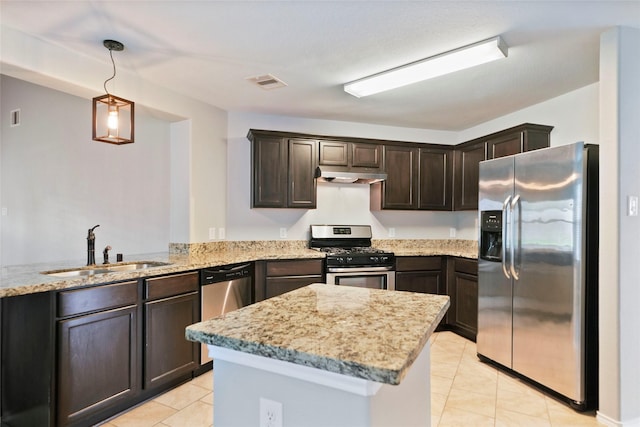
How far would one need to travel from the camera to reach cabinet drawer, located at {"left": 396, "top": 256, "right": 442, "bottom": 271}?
3.90 meters

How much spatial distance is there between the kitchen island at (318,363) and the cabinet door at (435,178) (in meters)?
3.16

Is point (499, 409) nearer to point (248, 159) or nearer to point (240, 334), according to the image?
point (240, 334)

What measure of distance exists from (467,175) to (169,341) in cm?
350

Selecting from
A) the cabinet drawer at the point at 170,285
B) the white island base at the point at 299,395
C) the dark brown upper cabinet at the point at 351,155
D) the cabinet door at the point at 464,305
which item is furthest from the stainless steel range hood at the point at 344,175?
the white island base at the point at 299,395

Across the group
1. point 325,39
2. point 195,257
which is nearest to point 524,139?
point 325,39

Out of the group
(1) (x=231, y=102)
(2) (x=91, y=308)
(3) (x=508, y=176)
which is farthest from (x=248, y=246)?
(3) (x=508, y=176)

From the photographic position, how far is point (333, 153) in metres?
4.00

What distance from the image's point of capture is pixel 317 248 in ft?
13.4

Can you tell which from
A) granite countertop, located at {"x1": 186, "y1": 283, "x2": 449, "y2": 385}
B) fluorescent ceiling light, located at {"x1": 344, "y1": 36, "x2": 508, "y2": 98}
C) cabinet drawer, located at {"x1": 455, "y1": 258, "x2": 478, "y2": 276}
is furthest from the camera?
cabinet drawer, located at {"x1": 455, "y1": 258, "x2": 478, "y2": 276}

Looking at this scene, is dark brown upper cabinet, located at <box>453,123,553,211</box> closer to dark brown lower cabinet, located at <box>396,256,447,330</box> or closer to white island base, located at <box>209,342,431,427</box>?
dark brown lower cabinet, located at <box>396,256,447,330</box>

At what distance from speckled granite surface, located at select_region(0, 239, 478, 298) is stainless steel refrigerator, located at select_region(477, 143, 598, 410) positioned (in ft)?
2.53

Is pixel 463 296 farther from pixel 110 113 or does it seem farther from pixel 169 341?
pixel 110 113

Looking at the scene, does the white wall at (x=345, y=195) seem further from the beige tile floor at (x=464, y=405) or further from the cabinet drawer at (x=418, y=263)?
the beige tile floor at (x=464, y=405)

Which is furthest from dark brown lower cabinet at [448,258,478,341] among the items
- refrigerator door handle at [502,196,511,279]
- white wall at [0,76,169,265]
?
white wall at [0,76,169,265]
